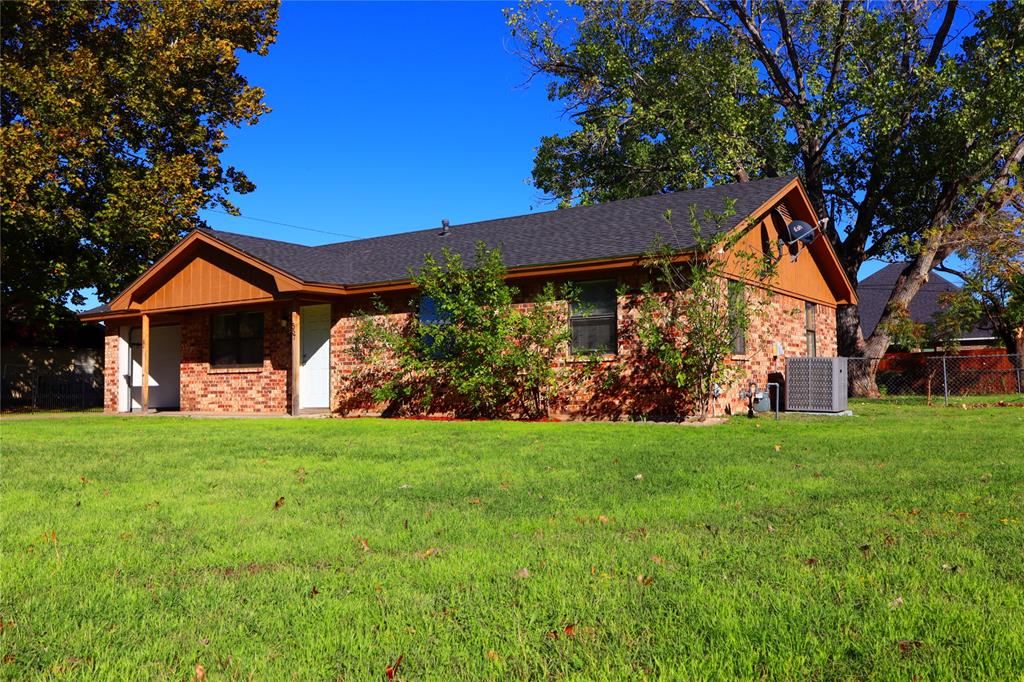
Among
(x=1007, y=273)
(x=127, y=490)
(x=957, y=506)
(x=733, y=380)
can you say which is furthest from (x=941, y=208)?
(x=127, y=490)

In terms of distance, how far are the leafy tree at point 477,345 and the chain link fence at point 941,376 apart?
42.0ft

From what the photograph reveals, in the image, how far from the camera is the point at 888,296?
120 ft

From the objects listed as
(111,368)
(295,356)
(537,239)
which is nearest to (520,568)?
(537,239)

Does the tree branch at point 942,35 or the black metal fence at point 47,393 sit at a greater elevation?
the tree branch at point 942,35

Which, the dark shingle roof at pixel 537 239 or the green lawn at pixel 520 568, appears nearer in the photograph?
the green lawn at pixel 520 568

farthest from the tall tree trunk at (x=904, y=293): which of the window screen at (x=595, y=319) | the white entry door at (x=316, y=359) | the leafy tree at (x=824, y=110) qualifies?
the white entry door at (x=316, y=359)

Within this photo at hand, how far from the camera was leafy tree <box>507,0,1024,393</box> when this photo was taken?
21.2 metres

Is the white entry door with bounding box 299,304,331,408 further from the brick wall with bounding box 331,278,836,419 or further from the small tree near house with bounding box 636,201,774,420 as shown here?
the small tree near house with bounding box 636,201,774,420

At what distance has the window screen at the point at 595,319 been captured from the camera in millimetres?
14086

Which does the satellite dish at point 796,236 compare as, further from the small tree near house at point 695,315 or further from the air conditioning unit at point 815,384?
the small tree near house at point 695,315

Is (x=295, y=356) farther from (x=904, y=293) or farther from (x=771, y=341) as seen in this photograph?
(x=904, y=293)

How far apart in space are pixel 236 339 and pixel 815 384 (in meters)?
13.2

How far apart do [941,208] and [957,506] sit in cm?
2077

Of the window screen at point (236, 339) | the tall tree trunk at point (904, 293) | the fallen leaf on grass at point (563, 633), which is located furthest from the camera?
the tall tree trunk at point (904, 293)
